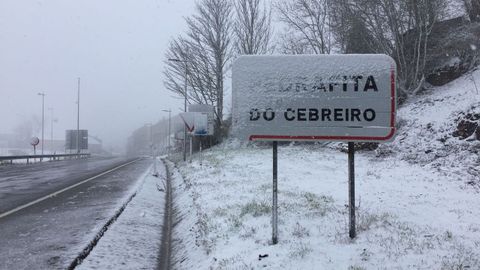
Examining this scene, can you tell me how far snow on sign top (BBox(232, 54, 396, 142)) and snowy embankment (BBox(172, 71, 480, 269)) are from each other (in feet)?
4.77

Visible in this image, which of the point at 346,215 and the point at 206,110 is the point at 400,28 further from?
the point at 346,215

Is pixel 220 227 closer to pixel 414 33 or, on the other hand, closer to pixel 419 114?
pixel 419 114

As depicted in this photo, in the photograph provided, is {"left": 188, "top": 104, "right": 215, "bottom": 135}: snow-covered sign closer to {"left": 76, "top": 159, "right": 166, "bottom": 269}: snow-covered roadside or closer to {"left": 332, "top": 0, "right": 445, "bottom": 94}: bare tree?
{"left": 332, "top": 0, "right": 445, "bottom": 94}: bare tree

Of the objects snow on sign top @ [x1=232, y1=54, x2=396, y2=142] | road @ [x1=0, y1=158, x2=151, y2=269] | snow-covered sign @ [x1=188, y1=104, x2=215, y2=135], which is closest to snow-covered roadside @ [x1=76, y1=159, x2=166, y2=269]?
road @ [x1=0, y1=158, x2=151, y2=269]

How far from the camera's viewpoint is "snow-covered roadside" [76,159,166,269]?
247 inches

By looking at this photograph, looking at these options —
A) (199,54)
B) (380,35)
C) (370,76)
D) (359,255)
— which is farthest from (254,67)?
(199,54)

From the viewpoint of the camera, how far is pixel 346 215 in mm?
7613

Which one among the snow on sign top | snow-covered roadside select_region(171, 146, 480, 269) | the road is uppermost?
the snow on sign top

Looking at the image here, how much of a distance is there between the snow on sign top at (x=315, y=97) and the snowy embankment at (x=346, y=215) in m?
1.45

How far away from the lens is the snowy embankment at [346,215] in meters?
5.39

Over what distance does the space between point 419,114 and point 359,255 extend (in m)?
16.3

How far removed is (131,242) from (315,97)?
3.90 metres

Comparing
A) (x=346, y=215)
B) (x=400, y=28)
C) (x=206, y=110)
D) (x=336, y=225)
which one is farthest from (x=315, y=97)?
(x=206, y=110)

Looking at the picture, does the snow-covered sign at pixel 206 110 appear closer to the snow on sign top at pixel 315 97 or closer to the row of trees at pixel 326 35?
the row of trees at pixel 326 35
